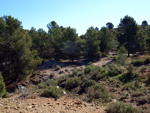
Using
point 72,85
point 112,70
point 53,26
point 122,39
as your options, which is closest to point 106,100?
point 72,85

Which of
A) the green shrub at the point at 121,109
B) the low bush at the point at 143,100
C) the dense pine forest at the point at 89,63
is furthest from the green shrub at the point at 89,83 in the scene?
the green shrub at the point at 121,109

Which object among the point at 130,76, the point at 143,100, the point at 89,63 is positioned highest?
the point at 89,63

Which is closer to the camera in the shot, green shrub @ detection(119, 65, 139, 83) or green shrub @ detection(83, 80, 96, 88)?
green shrub @ detection(119, 65, 139, 83)

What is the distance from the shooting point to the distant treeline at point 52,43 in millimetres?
16219

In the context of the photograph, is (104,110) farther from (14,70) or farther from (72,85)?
(14,70)

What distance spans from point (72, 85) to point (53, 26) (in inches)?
1736

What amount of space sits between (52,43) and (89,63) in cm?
1451

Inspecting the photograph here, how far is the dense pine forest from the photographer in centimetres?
651

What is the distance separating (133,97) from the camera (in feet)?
20.1

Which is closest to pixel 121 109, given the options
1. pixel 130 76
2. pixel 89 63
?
pixel 130 76

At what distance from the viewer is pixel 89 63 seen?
18.0 meters

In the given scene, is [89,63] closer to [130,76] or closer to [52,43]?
[130,76]

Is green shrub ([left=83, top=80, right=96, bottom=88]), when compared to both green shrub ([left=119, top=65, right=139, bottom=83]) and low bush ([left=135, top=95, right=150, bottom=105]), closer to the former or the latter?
green shrub ([left=119, top=65, right=139, bottom=83])

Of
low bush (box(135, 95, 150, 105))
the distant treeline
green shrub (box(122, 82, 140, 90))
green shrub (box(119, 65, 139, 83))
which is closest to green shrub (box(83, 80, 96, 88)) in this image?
green shrub (box(119, 65, 139, 83))
